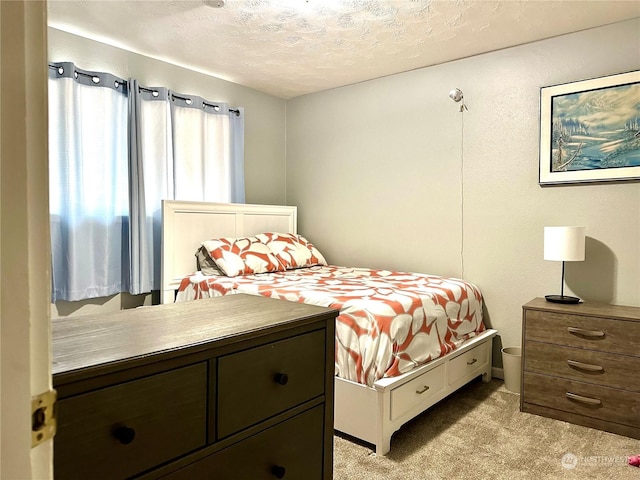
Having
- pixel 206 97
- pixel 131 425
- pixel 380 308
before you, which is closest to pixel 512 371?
pixel 380 308

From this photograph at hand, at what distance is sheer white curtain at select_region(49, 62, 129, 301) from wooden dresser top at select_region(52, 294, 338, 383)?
2.08 meters

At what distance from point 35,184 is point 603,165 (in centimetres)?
318

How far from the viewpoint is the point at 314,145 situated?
4.35 m

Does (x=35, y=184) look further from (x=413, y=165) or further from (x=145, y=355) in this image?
(x=413, y=165)

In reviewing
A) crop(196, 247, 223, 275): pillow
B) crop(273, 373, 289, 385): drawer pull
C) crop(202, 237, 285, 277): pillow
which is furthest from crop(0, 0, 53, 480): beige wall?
crop(196, 247, 223, 275): pillow

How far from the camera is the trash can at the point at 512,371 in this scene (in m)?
2.91

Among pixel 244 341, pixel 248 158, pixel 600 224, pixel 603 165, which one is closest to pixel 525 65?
pixel 603 165

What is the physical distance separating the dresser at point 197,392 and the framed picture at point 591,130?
95.3 inches

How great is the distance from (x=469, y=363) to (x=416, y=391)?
728 mm

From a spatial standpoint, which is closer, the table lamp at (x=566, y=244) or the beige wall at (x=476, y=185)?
the table lamp at (x=566, y=244)

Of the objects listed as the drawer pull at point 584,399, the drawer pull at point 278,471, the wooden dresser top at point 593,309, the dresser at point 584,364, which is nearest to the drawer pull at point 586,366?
the dresser at point 584,364

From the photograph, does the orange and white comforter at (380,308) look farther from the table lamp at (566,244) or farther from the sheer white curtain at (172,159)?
the table lamp at (566,244)

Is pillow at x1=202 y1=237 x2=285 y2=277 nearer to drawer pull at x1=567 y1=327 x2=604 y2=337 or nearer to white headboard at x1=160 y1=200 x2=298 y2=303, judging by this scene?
white headboard at x1=160 y1=200 x2=298 y2=303

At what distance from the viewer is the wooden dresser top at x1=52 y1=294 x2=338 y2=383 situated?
821 millimetres
